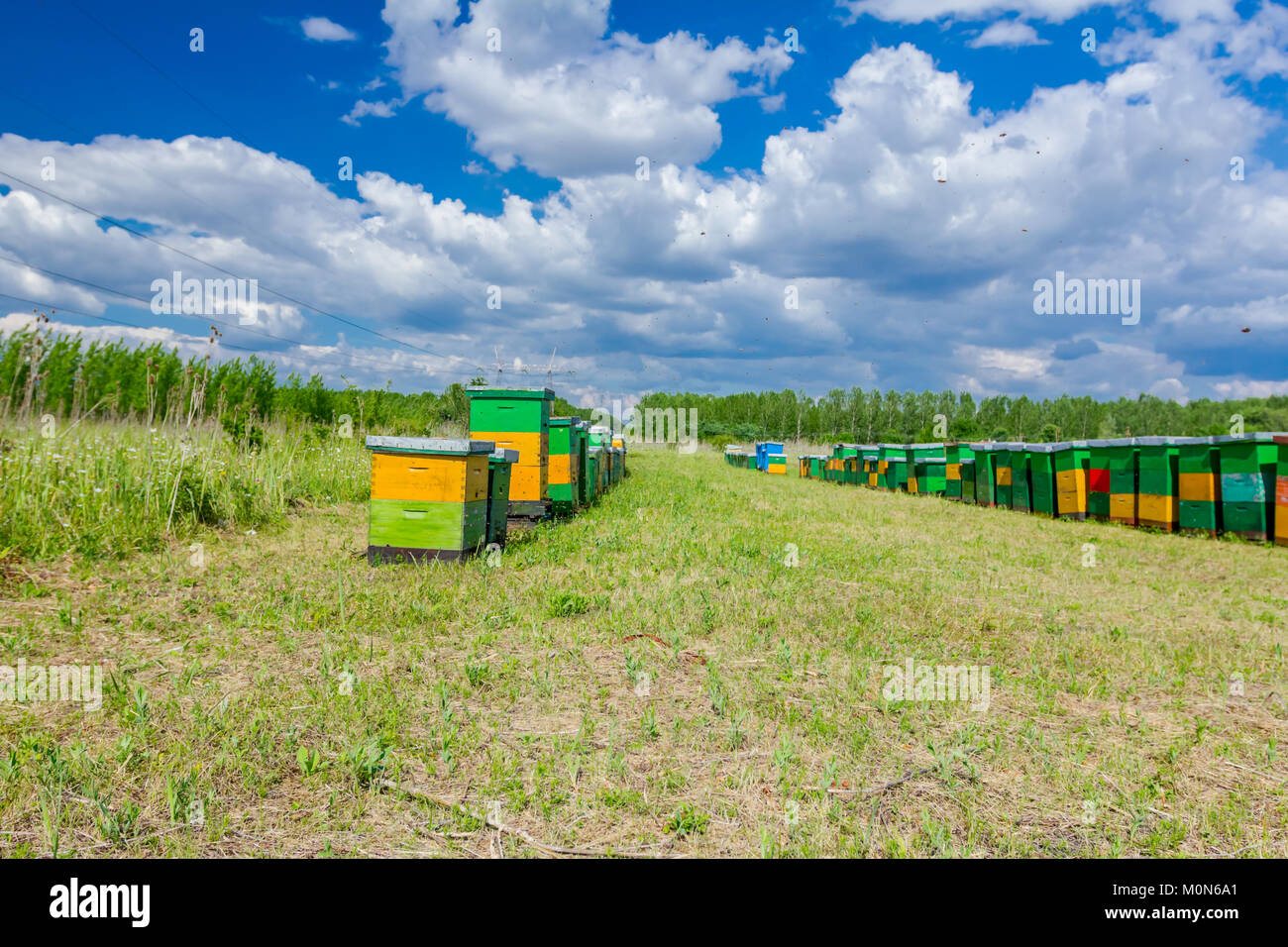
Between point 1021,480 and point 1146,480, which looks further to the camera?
Answer: point 1021,480

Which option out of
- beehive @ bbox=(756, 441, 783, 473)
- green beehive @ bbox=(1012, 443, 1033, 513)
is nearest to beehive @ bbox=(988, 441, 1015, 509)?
green beehive @ bbox=(1012, 443, 1033, 513)

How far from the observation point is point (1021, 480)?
13.5m

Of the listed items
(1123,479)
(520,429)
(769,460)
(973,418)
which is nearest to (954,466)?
(1123,479)

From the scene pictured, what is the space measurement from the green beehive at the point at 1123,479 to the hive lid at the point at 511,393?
8911 millimetres

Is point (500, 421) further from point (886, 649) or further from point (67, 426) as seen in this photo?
point (886, 649)

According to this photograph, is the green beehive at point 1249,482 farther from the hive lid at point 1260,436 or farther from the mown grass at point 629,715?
the mown grass at point 629,715

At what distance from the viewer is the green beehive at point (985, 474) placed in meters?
14.5

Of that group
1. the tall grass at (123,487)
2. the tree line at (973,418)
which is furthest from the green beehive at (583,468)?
the tree line at (973,418)

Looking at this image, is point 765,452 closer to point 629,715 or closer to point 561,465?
point 561,465

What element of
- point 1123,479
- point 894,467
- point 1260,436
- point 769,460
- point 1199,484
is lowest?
point 1199,484

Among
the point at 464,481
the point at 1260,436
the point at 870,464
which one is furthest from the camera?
the point at 870,464

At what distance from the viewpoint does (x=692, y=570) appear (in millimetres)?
6254

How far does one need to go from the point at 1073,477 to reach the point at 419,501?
1100cm
